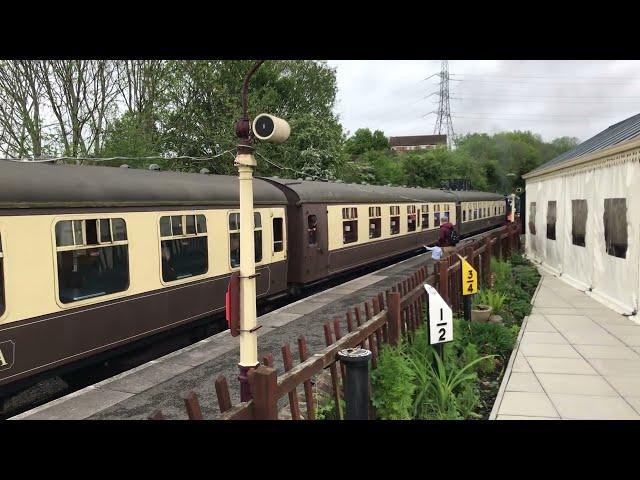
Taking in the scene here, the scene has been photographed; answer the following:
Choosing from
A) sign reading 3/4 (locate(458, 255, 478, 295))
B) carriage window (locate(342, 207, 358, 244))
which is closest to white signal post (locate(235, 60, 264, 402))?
sign reading 3/4 (locate(458, 255, 478, 295))

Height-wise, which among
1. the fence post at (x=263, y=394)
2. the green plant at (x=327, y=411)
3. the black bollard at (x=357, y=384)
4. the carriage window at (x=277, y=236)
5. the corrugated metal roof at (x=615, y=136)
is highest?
the corrugated metal roof at (x=615, y=136)

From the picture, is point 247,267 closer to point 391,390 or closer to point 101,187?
point 391,390

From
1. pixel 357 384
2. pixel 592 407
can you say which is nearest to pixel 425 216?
pixel 592 407

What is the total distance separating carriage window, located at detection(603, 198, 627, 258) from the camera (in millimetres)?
9203

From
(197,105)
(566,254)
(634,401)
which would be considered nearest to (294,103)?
(197,105)

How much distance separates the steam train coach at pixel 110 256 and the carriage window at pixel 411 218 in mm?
9343

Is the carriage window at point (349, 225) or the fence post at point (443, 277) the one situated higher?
the carriage window at point (349, 225)

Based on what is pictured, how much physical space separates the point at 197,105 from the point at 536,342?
72.6 ft

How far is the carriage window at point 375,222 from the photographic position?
16.0 m

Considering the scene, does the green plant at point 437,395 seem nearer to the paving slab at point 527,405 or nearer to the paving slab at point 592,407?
the paving slab at point 527,405

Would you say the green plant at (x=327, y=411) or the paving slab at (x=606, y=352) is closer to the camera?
the green plant at (x=327, y=411)

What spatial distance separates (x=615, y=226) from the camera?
9.63m

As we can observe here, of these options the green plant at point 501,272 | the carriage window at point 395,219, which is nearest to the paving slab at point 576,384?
the green plant at point 501,272

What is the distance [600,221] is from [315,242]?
257 inches
